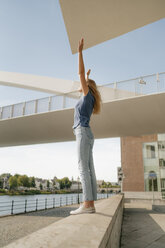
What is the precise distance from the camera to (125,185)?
2464 centimetres

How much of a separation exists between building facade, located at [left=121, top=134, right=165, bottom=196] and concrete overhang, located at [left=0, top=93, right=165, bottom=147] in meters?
8.19

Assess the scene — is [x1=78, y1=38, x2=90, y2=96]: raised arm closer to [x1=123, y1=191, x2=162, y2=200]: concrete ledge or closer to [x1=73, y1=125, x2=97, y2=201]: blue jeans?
[x1=73, y1=125, x2=97, y2=201]: blue jeans

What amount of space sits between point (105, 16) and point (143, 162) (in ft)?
70.7

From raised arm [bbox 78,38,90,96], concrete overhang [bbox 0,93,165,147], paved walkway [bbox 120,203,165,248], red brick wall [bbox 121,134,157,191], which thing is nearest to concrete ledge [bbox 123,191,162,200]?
red brick wall [bbox 121,134,157,191]

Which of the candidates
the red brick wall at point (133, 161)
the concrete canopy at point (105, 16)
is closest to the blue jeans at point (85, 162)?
the concrete canopy at point (105, 16)

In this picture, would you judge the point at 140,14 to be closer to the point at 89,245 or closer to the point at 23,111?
the point at 89,245

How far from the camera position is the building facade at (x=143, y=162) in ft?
67.7

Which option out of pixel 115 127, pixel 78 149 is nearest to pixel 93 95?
pixel 78 149

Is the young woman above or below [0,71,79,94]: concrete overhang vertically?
below

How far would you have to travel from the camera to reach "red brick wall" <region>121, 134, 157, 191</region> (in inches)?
945

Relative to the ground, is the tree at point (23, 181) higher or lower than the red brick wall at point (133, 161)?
lower

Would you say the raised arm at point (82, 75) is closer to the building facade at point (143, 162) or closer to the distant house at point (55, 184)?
the building facade at point (143, 162)

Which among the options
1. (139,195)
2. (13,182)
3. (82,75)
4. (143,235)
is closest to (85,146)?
(82,75)

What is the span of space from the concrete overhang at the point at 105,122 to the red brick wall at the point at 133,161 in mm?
11019
